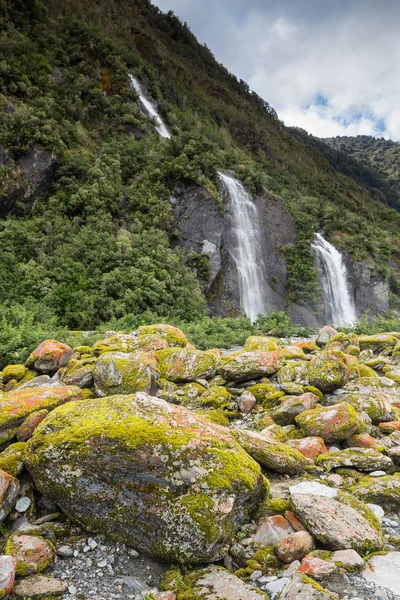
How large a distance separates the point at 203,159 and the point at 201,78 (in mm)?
37897

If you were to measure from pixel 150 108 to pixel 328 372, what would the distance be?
121 ft

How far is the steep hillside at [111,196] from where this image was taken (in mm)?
16672

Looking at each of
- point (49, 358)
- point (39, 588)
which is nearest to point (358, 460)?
point (39, 588)

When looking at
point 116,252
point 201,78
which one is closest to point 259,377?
point 116,252

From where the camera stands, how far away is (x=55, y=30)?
1231 inches

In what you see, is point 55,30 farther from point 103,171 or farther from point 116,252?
point 116,252

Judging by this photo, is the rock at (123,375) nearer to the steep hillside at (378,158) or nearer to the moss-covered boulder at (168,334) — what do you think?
the moss-covered boulder at (168,334)

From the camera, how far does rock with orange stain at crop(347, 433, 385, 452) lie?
4899 mm

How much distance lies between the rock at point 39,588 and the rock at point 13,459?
1180mm

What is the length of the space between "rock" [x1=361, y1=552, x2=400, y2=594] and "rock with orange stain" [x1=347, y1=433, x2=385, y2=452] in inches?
83.1

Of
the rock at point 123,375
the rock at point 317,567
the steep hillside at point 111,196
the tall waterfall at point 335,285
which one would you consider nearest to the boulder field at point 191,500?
the rock at point 317,567

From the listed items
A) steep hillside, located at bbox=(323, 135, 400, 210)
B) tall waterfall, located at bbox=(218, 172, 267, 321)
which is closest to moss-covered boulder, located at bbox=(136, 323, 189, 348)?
tall waterfall, located at bbox=(218, 172, 267, 321)

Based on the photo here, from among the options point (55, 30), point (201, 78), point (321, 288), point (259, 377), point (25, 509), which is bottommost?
point (25, 509)

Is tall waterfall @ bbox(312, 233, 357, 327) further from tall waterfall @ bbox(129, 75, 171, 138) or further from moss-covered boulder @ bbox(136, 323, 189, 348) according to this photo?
moss-covered boulder @ bbox(136, 323, 189, 348)
